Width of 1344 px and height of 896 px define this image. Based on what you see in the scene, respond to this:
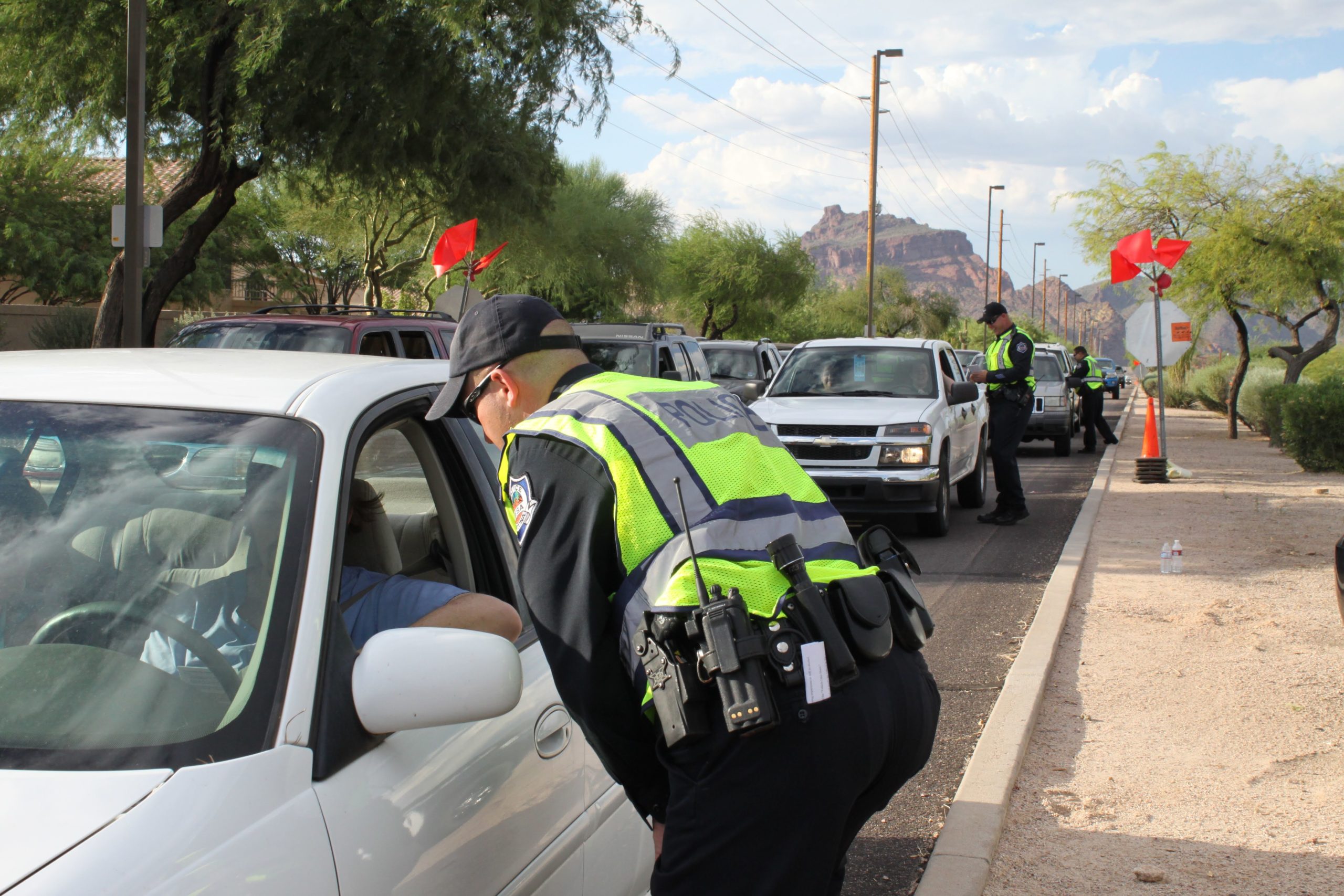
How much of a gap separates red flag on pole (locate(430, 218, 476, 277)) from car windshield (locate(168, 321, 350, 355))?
4292mm

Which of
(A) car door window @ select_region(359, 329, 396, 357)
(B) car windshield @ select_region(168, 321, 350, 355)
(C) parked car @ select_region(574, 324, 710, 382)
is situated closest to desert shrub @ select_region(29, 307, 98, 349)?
(C) parked car @ select_region(574, 324, 710, 382)

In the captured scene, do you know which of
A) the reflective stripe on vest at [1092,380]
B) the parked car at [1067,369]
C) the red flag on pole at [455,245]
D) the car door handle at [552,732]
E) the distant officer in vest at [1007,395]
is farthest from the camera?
the parked car at [1067,369]

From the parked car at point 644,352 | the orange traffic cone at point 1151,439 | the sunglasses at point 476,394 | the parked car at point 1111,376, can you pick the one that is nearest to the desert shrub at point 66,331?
the parked car at point 644,352

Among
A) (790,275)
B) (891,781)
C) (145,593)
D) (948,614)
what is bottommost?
(948,614)

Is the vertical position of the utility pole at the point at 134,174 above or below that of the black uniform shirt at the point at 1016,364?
above

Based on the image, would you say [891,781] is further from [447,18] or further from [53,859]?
[447,18]

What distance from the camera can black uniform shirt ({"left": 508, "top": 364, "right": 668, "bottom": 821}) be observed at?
200cm

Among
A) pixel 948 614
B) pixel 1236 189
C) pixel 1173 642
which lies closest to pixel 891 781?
pixel 1173 642

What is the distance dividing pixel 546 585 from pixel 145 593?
2.29 ft

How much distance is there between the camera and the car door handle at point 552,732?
2.41 m

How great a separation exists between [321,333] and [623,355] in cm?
506

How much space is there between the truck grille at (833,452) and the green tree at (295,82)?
21.3 feet

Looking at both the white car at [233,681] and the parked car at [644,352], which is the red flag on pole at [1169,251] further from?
the white car at [233,681]

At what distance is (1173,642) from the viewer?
6.49m
